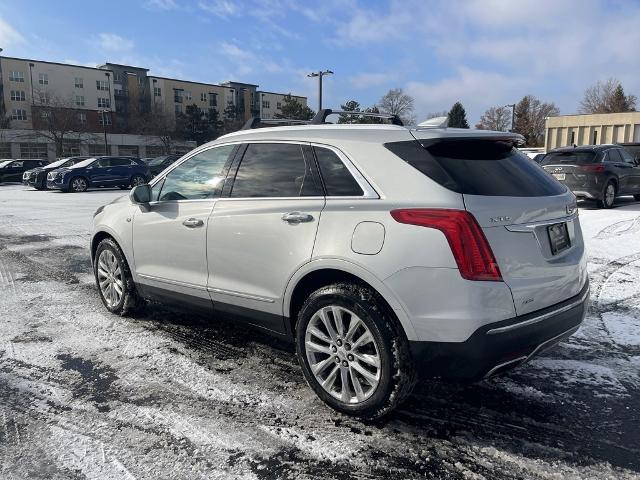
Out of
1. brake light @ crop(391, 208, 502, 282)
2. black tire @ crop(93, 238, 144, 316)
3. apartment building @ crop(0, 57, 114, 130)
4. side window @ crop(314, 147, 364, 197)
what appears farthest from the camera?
apartment building @ crop(0, 57, 114, 130)

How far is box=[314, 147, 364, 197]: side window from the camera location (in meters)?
3.02

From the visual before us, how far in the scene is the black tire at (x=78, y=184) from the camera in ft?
70.7

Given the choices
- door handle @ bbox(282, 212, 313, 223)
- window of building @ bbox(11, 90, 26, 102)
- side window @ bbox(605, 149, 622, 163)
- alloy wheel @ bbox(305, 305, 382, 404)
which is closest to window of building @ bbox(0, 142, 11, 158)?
window of building @ bbox(11, 90, 26, 102)

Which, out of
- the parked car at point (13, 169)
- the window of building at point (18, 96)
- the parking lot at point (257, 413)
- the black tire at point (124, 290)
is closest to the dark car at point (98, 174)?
the parked car at point (13, 169)

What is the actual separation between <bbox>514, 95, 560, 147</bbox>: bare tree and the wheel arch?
80673 millimetres

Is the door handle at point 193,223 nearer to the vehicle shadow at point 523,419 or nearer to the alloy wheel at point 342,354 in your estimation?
the vehicle shadow at point 523,419

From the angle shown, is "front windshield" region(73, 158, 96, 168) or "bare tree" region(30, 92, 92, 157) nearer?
"front windshield" region(73, 158, 96, 168)

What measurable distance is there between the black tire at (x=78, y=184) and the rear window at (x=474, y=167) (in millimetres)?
21662

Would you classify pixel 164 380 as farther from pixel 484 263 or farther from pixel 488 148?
pixel 488 148

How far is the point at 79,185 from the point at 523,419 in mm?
22421

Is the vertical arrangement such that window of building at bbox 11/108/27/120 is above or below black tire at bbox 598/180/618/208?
above

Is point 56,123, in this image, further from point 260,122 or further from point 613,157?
point 260,122

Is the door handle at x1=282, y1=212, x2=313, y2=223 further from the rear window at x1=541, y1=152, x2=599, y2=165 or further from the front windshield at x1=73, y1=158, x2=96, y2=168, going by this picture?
the front windshield at x1=73, y1=158, x2=96, y2=168

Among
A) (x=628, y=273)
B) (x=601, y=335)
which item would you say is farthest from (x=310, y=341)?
(x=628, y=273)
